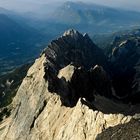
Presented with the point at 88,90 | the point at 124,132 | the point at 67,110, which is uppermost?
the point at 124,132

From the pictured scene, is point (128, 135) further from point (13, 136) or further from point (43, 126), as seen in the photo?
point (13, 136)

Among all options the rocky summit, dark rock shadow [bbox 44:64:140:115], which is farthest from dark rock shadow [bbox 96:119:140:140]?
dark rock shadow [bbox 44:64:140:115]

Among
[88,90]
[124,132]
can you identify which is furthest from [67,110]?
[88,90]

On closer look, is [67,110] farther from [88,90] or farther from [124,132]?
[88,90]

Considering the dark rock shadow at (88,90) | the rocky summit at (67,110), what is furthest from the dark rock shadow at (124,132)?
the dark rock shadow at (88,90)

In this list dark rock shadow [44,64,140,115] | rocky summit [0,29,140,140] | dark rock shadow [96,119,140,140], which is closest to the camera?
dark rock shadow [96,119,140,140]

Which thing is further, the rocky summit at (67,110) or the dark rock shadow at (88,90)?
the dark rock shadow at (88,90)

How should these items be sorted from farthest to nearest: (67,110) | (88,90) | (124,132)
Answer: (88,90), (67,110), (124,132)

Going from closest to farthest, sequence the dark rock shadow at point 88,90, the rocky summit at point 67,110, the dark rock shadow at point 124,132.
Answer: the dark rock shadow at point 124,132
the rocky summit at point 67,110
the dark rock shadow at point 88,90

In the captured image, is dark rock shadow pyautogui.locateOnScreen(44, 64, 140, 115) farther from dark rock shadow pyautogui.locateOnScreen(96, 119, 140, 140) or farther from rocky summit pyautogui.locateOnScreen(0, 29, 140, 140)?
dark rock shadow pyautogui.locateOnScreen(96, 119, 140, 140)

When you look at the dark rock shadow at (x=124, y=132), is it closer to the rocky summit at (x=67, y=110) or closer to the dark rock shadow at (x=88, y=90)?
the rocky summit at (x=67, y=110)

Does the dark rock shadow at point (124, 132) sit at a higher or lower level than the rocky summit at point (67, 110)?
higher

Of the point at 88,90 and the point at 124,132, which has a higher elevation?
the point at 124,132
